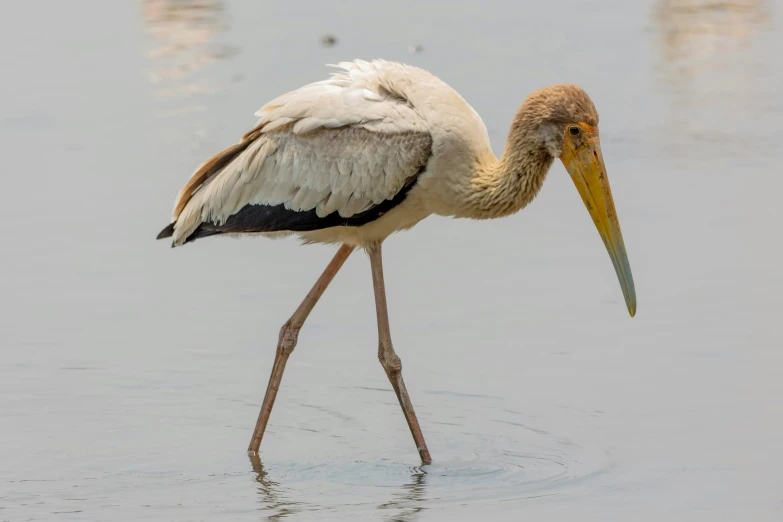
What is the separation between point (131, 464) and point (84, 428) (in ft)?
1.80

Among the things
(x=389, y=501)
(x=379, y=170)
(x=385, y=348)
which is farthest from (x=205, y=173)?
(x=389, y=501)

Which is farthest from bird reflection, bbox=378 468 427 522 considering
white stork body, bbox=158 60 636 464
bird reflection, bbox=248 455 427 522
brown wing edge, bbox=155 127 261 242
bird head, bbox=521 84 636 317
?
brown wing edge, bbox=155 127 261 242

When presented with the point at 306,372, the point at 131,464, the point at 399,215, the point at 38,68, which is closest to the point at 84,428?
the point at 131,464

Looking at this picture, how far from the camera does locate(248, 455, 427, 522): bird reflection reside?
20.4 feet

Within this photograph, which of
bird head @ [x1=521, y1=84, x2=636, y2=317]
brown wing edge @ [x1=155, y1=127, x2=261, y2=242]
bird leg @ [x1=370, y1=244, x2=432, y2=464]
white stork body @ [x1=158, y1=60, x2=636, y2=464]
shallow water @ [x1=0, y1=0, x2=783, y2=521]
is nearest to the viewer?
shallow water @ [x1=0, y1=0, x2=783, y2=521]

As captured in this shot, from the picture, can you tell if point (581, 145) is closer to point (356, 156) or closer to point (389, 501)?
point (356, 156)

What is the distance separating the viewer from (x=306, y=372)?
8.02m

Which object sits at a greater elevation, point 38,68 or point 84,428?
point 84,428

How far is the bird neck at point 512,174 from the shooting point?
278 inches

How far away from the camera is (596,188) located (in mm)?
7039

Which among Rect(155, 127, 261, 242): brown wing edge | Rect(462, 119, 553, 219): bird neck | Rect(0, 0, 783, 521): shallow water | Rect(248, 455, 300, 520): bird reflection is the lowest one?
Rect(0, 0, 783, 521): shallow water

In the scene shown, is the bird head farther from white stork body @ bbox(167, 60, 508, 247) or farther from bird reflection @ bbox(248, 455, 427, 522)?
bird reflection @ bbox(248, 455, 427, 522)

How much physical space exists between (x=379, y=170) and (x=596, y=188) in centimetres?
93

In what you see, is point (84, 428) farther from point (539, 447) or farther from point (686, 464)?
point (686, 464)
